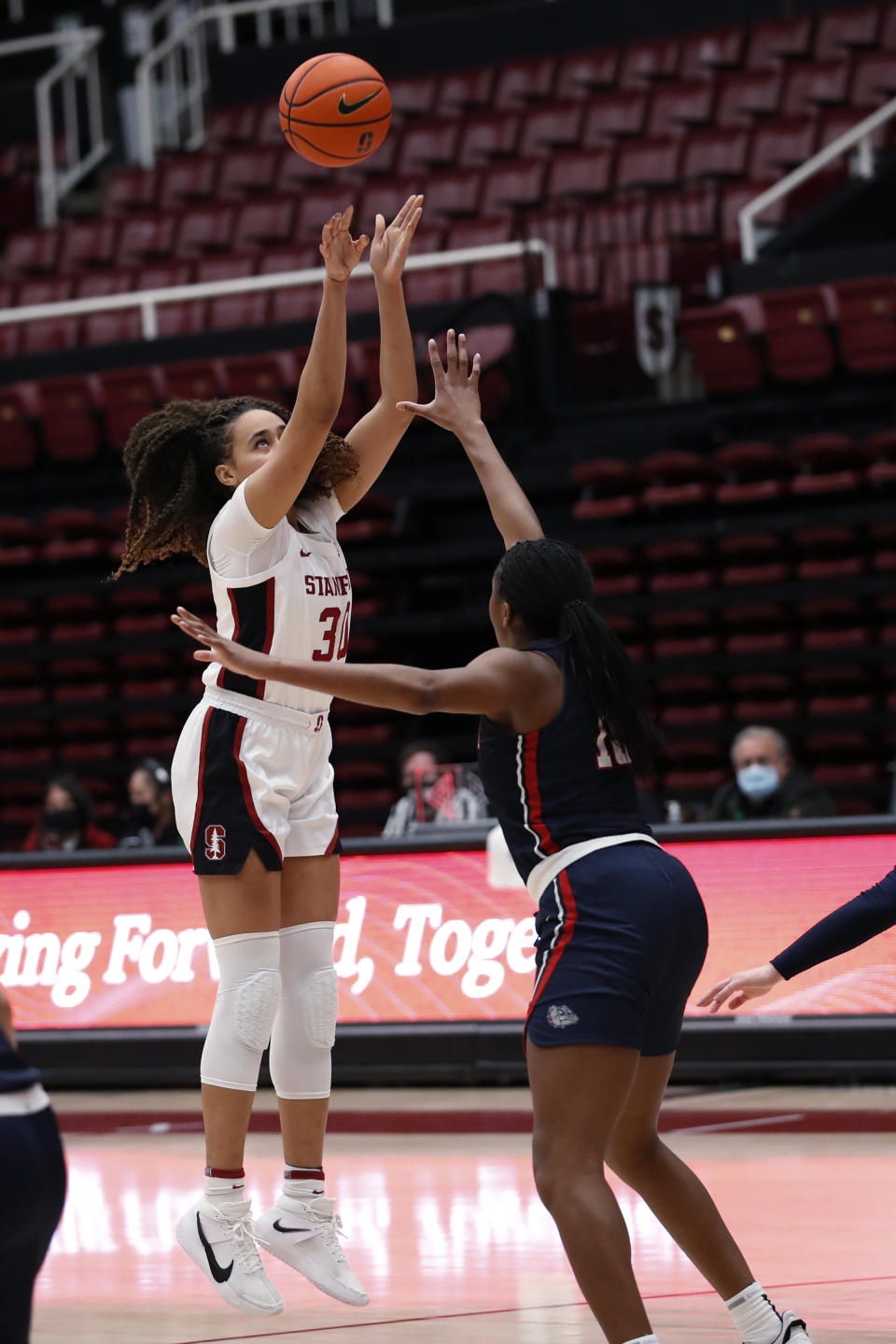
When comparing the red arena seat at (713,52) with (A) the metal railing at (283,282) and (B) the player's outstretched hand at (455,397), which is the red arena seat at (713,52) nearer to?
(A) the metal railing at (283,282)

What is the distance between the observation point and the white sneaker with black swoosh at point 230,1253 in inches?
166

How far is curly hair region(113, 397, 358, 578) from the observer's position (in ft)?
15.0

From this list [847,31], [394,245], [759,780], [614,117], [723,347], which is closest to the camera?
[394,245]

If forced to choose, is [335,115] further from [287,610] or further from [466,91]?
[466,91]

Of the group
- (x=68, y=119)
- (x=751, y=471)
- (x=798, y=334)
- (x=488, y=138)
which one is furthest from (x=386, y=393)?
(x=68, y=119)

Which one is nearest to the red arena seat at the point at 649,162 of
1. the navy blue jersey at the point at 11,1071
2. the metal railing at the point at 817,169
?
the metal railing at the point at 817,169

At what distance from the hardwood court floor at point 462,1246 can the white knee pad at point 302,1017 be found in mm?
536

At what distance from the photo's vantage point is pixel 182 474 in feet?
15.1

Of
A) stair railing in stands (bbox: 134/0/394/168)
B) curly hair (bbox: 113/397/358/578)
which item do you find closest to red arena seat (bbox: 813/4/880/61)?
stair railing in stands (bbox: 134/0/394/168)

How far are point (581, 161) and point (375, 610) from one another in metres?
4.27

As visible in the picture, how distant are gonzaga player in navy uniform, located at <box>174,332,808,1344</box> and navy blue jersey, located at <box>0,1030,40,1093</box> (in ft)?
3.33

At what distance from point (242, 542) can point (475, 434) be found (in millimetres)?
606

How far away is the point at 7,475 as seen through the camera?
47.0 ft

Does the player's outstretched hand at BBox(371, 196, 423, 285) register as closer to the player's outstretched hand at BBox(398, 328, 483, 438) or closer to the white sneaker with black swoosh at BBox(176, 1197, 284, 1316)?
the player's outstretched hand at BBox(398, 328, 483, 438)
